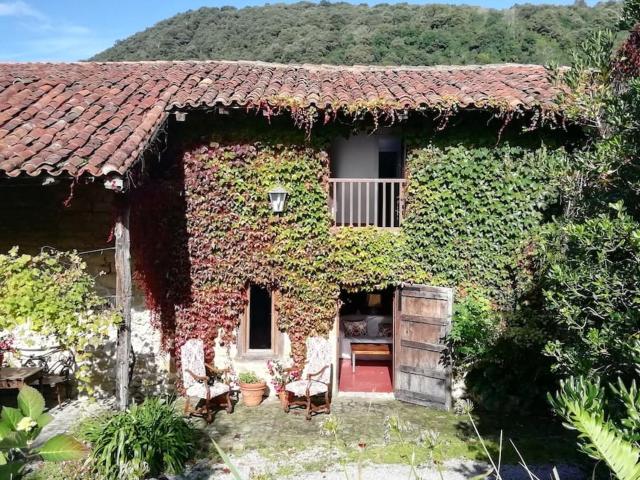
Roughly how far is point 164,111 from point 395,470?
21.4 ft

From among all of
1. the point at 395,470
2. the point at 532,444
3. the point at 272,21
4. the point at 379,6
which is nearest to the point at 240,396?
the point at 395,470

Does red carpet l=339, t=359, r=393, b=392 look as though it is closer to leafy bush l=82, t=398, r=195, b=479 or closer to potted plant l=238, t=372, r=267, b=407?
potted plant l=238, t=372, r=267, b=407

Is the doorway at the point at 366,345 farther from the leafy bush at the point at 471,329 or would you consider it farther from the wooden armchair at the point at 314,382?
the leafy bush at the point at 471,329

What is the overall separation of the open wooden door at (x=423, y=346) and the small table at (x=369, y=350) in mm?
1469

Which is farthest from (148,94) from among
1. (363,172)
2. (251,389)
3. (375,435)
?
(375,435)

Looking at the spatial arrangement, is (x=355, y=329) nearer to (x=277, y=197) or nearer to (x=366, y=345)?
(x=366, y=345)

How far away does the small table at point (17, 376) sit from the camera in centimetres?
763

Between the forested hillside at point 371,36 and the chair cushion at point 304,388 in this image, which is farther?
the forested hillside at point 371,36

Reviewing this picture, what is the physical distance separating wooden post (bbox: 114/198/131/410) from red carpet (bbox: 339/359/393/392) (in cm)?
434

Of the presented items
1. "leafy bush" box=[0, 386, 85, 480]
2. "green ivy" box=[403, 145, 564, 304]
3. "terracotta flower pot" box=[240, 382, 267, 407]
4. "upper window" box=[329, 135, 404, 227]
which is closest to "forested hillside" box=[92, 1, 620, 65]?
"upper window" box=[329, 135, 404, 227]

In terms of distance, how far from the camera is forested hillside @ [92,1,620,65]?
21.5 meters

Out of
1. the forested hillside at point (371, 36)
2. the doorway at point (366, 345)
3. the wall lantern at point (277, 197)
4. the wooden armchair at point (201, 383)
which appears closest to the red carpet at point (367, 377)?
the doorway at point (366, 345)

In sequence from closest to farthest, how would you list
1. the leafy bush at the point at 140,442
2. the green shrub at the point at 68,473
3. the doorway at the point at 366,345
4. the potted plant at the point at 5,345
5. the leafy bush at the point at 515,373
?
the green shrub at the point at 68,473 → the leafy bush at the point at 140,442 → the potted plant at the point at 5,345 → the leafy bush at the point at 515,373 → the doorway at the point at 366,345

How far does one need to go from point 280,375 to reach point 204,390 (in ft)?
5.22
